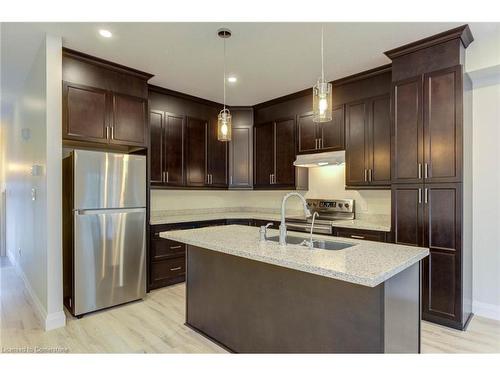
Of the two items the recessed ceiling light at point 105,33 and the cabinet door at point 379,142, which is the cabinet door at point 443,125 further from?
the recessed ceiling light at point 105,33

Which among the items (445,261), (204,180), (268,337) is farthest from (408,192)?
(204,180)

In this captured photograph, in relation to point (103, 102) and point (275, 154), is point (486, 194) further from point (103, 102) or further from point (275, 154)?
point (103, 102)

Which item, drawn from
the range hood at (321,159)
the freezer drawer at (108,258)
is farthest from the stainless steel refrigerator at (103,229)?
the range hood at (321,159)

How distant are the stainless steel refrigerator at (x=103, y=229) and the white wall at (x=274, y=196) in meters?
1.11

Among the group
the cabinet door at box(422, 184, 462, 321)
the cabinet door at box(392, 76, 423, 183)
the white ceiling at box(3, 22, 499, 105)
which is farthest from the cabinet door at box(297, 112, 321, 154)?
the cabinet door at box(422, 184, 462, 321)

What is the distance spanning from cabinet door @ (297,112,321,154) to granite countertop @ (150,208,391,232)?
1.01 m

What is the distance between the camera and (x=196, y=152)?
4.43 m

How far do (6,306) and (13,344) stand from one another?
1053 millimetres

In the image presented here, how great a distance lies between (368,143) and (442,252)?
1400mm

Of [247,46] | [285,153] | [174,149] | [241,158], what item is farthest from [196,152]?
[247,46]

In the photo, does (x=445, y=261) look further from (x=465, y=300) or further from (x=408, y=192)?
(x=408, y=192)

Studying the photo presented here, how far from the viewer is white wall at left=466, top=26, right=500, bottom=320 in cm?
291

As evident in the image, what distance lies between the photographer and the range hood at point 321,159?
3695 millimetres

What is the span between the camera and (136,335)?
100 inches
